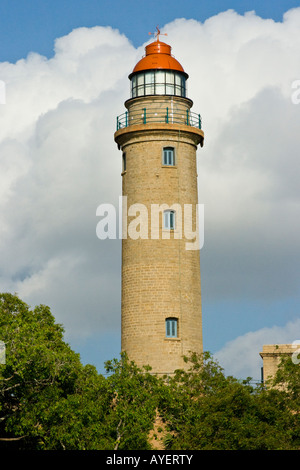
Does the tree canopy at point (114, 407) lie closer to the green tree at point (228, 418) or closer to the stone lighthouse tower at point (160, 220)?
the green tree at point (228, 418)

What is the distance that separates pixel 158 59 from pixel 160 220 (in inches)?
416

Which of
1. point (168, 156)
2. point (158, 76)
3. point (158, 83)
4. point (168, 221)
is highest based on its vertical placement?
point (158, 76)

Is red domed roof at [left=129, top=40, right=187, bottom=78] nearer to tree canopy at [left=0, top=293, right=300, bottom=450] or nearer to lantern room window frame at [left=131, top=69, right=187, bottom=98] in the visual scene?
lantern room window frame at [left=131, top=69, right=187, bottom=98]

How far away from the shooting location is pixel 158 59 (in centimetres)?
6462

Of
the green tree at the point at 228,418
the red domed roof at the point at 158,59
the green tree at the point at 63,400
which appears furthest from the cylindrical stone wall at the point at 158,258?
the green tree at the point at 63,400

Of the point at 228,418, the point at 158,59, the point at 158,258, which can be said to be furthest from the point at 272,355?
the point at 158,59

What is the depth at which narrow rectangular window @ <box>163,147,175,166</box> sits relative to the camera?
62.8 meters

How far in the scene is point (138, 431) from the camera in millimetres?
48656

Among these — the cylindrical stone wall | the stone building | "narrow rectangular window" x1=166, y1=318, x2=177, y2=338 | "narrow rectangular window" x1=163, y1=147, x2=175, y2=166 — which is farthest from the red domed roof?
the stone building

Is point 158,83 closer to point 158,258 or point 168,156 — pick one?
point 168,156
